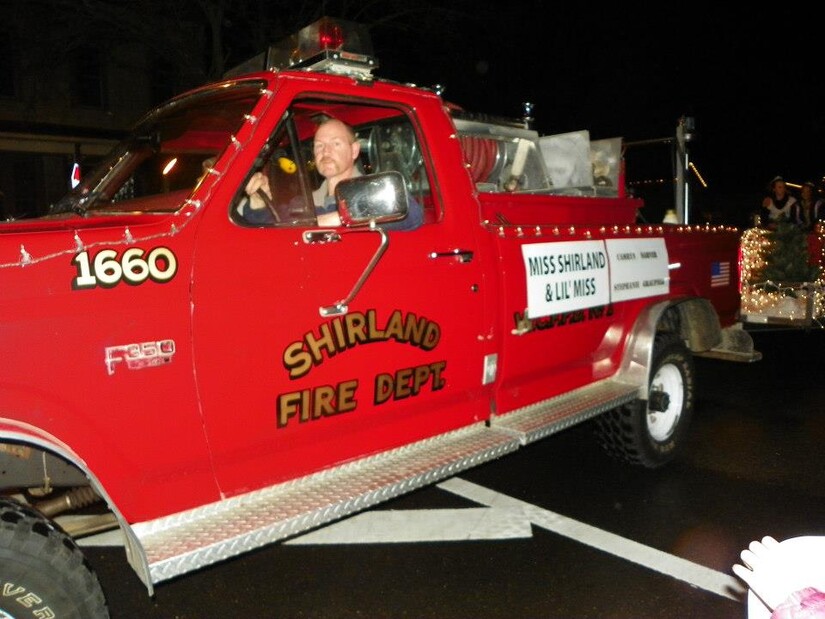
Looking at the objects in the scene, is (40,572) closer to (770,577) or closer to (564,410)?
(770,577)

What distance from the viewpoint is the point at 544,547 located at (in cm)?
390

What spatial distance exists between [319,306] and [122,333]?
2.47ft

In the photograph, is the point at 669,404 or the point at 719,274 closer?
the point at 669,404

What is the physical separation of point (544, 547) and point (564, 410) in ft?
2.39

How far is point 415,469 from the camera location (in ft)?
10.3

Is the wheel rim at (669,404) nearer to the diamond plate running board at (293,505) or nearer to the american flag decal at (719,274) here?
the american flag decal at (719,274)

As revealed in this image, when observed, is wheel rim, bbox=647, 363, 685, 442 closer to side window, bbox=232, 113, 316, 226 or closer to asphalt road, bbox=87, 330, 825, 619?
asphalt road, bbox=87, 330, 825, 619

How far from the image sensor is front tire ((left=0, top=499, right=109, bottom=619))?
2090 mm

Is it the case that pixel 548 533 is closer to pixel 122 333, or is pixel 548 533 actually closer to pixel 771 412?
pixel 122 333

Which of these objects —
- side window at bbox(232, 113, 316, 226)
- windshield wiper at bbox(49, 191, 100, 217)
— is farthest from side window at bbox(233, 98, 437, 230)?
windshield wiper at bbox(49, 191, 100, 217)

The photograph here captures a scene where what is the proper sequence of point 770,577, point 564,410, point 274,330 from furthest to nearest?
point 564,410
point 274,330
point 770,577

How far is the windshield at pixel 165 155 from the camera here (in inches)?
118

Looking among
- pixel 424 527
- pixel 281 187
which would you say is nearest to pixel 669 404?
pixel 424 527

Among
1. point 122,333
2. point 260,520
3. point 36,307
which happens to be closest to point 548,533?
point 260,520
